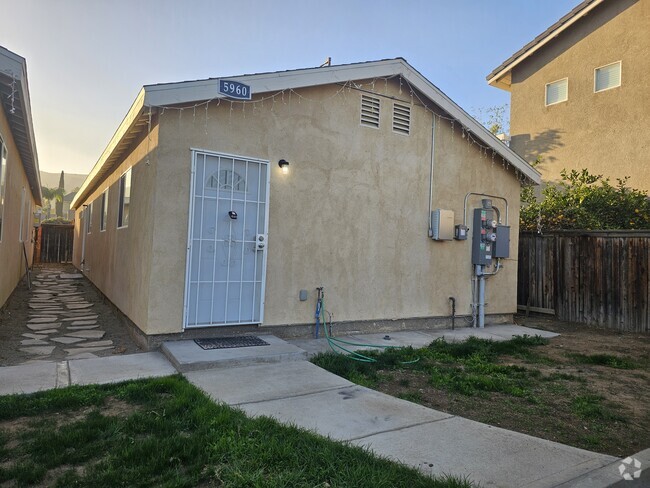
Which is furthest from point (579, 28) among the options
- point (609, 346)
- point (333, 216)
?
point (333, 216)

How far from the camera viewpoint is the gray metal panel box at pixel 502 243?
7867 millimetres

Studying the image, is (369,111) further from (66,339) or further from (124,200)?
(66,339)

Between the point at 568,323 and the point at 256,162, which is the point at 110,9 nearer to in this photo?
the point at 256,162

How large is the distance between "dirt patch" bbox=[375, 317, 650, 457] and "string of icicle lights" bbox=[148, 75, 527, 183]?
3.87 metres

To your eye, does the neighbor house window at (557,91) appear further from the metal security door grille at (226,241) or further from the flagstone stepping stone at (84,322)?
the flagstone stepping stone at (84,322)

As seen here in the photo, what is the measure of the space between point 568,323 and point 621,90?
702 centimetres

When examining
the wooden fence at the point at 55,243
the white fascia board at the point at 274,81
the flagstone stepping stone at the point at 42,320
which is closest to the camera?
the white fascia board at the point at 274,81

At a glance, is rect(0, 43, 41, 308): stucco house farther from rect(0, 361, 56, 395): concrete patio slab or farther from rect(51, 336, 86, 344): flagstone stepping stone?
rect(0, 361, 56, 395): concrete patio slab

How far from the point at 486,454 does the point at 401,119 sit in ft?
18.3

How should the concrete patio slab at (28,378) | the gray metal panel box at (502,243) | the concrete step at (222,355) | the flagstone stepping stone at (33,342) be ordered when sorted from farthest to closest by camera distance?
the gray metal panel box at (502,243), the flagstone stepping stone at (33,342), the concrete step at (222,355), the concrete patio slab at (28,378)

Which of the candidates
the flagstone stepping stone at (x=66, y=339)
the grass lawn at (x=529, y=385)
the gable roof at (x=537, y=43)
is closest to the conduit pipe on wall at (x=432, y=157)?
the grass lawn at (x=529, y=385)

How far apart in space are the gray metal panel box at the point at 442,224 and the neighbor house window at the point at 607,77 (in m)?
7.93

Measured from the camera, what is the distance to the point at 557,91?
1302 cm

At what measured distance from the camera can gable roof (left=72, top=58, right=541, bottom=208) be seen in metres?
4.84
